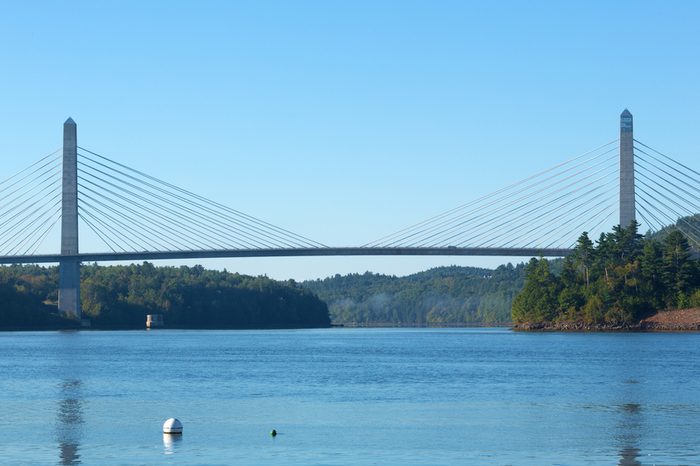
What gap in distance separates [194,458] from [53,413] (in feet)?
31.2

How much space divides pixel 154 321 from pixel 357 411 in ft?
352

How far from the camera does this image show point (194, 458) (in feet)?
81.6

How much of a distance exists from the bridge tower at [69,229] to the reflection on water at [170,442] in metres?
71.3

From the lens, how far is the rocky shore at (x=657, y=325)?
9481 centimetres

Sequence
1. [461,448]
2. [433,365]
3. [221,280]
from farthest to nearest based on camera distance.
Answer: [221,280] < [433,365] < [461,448]

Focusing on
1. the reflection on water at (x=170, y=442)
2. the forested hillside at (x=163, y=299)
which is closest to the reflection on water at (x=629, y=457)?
the reflection on water at (x=170, y=442)

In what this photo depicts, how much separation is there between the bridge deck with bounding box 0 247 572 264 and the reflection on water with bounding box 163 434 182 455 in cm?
7041

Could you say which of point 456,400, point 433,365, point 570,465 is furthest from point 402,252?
point 570,465

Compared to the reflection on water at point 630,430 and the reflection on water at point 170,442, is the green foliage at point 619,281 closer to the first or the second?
the reflection on water at point 630,430

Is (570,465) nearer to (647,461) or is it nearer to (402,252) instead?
(647,461)

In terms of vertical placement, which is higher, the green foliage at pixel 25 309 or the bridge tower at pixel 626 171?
the bridge tower at pixel 626 171

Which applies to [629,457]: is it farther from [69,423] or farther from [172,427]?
[69,423]

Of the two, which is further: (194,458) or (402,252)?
(402,252)

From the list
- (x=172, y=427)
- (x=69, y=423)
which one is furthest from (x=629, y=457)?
(x=69, y=423)
